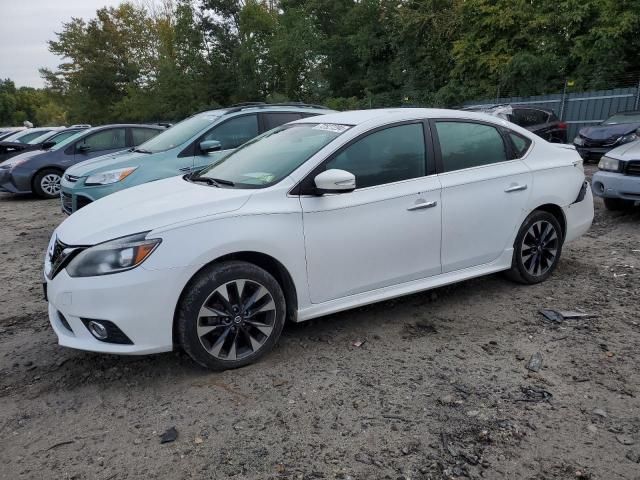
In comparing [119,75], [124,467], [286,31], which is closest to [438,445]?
[124,467]

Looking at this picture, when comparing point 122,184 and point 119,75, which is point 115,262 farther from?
point 119,75

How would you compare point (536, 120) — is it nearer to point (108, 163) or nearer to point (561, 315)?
point (561, 315)

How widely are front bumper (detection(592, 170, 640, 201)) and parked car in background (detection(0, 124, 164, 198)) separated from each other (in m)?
8.46

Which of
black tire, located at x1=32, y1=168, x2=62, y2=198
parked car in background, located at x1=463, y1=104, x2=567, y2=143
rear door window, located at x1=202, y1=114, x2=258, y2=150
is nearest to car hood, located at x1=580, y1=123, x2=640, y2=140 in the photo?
parked car in background, located at x1=463, y1=104, x2=567, y2=143

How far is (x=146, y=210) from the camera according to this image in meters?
3.34

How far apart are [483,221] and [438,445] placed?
2.16 metres

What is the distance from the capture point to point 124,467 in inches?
98.7


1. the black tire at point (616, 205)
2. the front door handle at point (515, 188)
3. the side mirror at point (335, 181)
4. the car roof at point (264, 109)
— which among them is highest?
the car roof at point (264, 109)

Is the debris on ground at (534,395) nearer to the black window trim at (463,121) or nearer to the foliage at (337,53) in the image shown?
the black window trim at (463,121)

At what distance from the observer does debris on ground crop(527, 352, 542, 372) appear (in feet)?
10.9

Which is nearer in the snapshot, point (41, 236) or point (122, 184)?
point (122, 184)

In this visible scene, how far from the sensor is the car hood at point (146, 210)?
10.3ft

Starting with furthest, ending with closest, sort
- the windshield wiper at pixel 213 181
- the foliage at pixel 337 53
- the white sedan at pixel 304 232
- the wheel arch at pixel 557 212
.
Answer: the foliage at pixel 337 53
the wheel arch at pixel 557 212
the windshield wiper at pixel 213 181
the white sedan at pixel 304 232

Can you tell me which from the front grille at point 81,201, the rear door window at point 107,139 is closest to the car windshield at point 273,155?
the front grille at point 81,201
